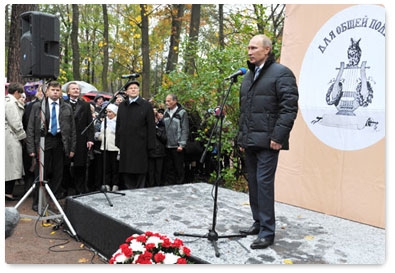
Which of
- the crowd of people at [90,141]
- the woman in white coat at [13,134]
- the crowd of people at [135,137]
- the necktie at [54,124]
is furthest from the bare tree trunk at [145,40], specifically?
the necktie at [54,124]

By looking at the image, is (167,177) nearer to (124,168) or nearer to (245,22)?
(124,168)

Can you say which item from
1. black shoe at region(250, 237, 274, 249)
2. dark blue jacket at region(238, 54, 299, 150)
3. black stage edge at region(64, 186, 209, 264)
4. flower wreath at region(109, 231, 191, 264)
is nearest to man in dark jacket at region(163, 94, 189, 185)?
black stage edge at region(64, 186, 209, 264)

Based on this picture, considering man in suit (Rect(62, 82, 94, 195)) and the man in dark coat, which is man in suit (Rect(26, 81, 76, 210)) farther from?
the man in dark coat

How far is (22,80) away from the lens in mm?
8336

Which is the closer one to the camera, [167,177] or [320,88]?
[320,88]

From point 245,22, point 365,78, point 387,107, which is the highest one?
point 245,22

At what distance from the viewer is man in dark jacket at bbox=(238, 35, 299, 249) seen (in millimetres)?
3463

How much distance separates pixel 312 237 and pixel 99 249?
215cm

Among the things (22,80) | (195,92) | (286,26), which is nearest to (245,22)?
(195,92)

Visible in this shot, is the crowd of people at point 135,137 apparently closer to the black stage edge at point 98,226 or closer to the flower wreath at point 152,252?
the black stage edge at point 98,226

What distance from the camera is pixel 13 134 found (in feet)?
19.9

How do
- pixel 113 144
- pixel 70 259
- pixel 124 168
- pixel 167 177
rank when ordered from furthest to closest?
pixel 167 177 → pixel 113 144 → pixel 124 168 → pixel 70 259

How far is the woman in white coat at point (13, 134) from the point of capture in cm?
599

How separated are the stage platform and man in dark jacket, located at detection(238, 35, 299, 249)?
26 centimetres
